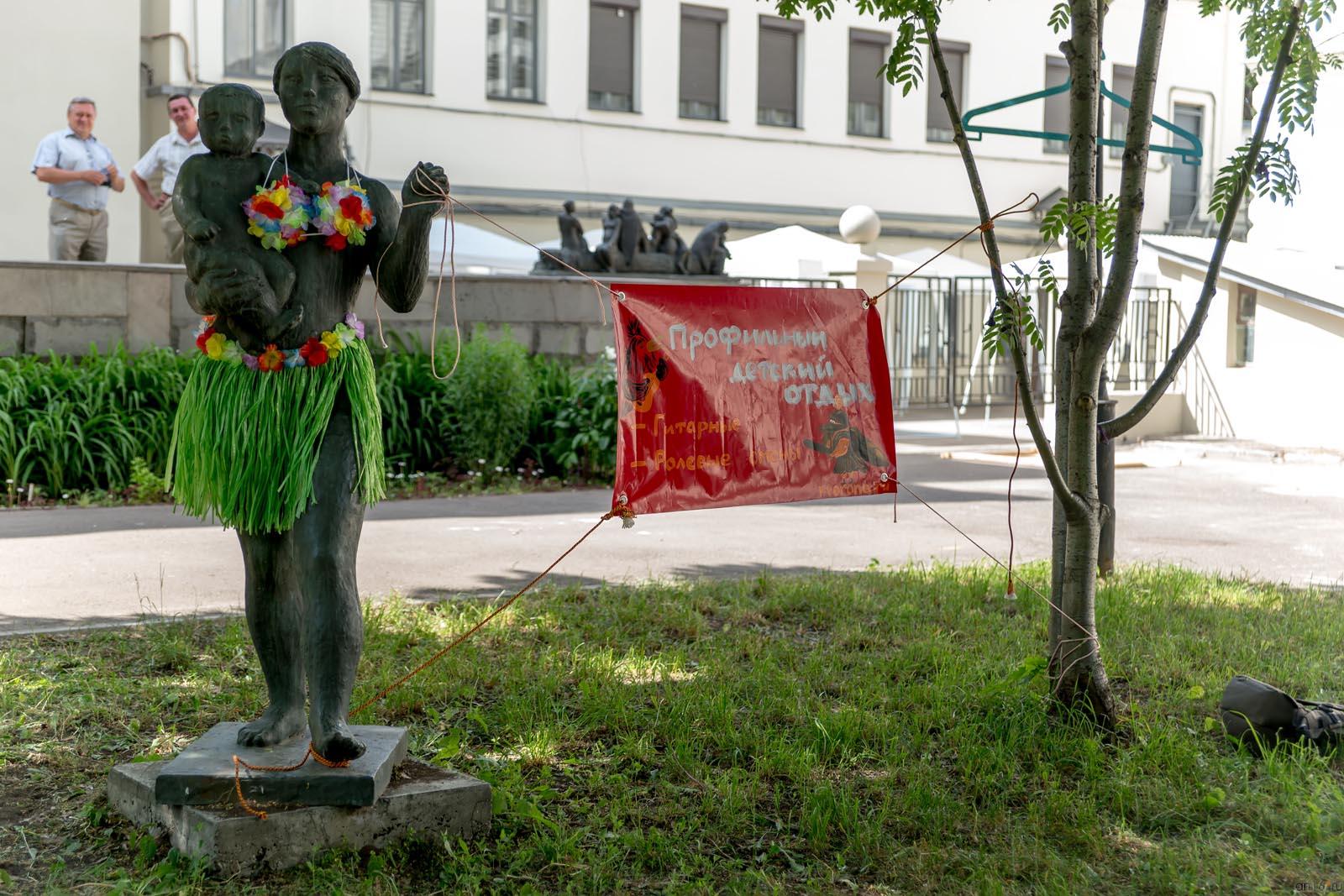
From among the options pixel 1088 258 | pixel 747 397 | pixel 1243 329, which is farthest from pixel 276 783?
pixel 1243 329

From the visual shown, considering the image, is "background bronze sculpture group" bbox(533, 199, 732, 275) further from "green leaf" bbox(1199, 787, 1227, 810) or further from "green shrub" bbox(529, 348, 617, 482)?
"green leaf" bbox(1199, 787, 1227, 810)

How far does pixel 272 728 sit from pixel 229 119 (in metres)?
1.69

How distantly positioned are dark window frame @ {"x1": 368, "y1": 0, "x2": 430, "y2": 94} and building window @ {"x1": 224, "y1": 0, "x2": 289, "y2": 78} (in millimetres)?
1562

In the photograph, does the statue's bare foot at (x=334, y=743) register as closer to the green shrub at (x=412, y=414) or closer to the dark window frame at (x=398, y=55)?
the green shrub at (x=412, y=414)

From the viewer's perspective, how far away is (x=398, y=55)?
23.9 metres

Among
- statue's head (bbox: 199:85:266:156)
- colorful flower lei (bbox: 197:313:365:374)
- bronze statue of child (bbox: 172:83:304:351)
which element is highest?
statue's head (bbox: 199:85:266:156)

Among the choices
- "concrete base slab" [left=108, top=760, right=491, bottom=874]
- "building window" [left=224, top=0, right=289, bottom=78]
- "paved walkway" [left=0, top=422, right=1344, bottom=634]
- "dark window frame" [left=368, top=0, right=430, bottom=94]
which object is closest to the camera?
"concrete base slab" [left=108, top=760, right=491, bottom=874]

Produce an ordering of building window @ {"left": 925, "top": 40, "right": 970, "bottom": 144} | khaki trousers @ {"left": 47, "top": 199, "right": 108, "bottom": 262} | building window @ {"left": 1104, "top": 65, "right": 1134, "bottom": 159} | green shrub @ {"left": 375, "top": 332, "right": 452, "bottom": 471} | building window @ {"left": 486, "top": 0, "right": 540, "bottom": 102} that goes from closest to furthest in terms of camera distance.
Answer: green shrub @ {"left": 375, "top": 332, "right": 452, "bottom": 471} → khaki trousers @ {"left": 47, "top": 199, "right": 108, "bottom": 262} → building window @ {"left": 486, "top": 0, "right": 540, "bottom": 102} → building window @ {"left": 925, "top": 40, "right": 970, "bottom": 144} → building window @ {"left": 1104, "top": 65, "right": 1134, "bottom": 159}

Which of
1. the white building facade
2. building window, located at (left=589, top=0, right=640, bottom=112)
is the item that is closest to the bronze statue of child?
the white building facade

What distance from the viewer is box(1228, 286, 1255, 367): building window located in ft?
59.6

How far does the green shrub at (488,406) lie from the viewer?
39.4 feet

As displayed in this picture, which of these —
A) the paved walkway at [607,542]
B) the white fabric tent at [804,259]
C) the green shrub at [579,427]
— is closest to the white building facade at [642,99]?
the white fabric tent at [804,259]

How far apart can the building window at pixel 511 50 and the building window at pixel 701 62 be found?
300 cm

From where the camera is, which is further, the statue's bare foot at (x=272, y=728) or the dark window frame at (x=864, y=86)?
the dark window frame at (x=864, y=86)
